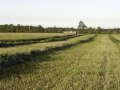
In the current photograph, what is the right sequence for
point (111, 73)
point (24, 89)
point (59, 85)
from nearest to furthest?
point (24, 89) → point (59, 85) → point (111, 73)

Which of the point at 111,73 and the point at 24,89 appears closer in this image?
the point at 24,89

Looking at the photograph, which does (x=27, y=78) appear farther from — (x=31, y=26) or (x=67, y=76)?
(x=31, y=26)

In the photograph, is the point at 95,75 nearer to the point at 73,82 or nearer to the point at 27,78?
the point at 73,82

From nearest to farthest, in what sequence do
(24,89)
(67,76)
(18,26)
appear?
(24,89)
(67,76)
(18,26)

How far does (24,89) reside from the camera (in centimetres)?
1050

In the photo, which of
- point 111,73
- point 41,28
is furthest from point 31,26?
point 111,73

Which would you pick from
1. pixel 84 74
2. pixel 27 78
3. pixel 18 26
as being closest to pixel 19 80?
pixel 27 78

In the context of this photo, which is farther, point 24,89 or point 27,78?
point 27,78

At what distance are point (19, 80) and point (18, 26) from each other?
492ft

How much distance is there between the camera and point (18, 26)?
525ft

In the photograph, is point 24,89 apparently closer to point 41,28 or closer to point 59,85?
point 59,85

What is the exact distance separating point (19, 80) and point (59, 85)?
1.87m

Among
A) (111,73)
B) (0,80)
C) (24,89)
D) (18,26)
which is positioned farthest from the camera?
(18,26)

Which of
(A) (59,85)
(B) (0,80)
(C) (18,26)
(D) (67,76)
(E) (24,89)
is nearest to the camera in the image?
(E) (24,89)
